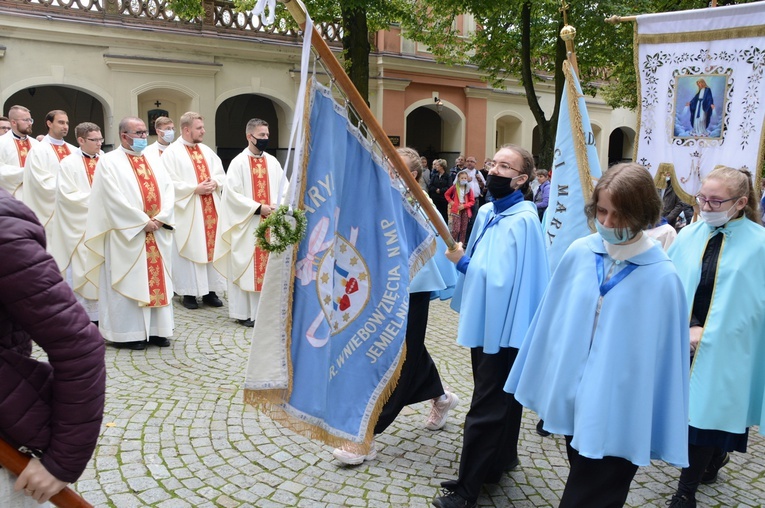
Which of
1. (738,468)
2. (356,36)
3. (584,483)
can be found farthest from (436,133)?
(584,483)

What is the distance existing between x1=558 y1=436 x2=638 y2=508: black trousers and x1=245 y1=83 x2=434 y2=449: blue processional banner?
108 centimetres

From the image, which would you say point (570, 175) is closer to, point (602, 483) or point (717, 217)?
point (717, 217)

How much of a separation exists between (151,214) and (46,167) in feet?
6.68

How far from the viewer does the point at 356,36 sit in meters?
14.0

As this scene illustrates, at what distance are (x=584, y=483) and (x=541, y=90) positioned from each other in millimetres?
23393

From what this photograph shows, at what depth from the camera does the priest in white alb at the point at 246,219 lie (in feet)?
24.6

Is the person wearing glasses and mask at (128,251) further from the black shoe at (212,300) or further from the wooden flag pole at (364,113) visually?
the wooden flag pole at (364,113)

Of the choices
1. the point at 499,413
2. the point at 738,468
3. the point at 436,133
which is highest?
the point at 436,133

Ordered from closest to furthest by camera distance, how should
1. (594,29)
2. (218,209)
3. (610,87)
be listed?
(218,209) → (594,29) → (610,87)

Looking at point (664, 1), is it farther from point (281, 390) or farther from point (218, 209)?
point (281, 390)

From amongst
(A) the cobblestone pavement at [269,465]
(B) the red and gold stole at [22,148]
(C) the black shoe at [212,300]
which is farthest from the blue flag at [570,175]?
(B) the red and gold stole at [22,148]

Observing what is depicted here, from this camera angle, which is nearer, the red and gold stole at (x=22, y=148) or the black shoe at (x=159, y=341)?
the black shoe at (x=159, y=341)

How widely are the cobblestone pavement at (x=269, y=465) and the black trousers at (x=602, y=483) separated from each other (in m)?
1.10

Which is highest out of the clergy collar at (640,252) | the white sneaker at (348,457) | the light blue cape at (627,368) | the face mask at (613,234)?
the face mask at (613,234)
